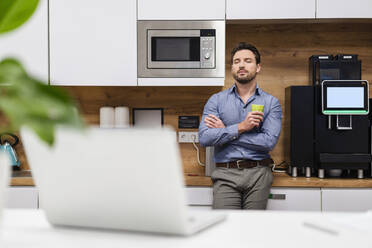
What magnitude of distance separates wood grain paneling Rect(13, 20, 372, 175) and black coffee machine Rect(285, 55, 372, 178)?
14.9 inches

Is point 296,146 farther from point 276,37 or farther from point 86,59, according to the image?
point 86,59

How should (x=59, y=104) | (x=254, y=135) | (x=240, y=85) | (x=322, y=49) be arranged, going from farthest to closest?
1. (x=322, y=49)
2. (x=240, y=85)
3. (x=254, y=135)
4. (x=59, y=104)

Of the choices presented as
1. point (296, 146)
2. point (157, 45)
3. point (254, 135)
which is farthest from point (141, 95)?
point (296, 146)

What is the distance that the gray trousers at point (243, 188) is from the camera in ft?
7.91

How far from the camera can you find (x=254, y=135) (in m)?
2.44

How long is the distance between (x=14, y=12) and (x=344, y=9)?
7.96ft

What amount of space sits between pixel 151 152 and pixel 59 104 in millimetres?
318

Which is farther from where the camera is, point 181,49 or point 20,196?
point 181,49

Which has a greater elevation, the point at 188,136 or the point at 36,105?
the point at 36,105

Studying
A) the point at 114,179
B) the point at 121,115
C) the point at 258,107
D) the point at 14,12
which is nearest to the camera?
the point at 14,12

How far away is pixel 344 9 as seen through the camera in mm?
2633

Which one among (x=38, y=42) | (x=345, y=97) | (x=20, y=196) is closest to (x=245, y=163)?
(x=345, y=97)

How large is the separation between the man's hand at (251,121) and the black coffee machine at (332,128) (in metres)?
0.35

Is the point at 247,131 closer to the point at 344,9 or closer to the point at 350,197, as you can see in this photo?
the point at 350,197
